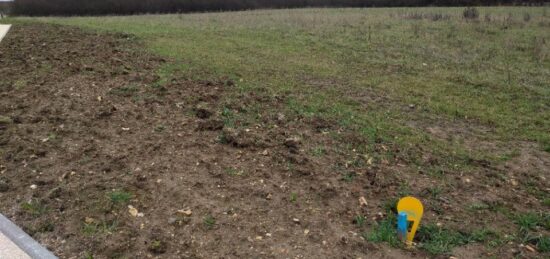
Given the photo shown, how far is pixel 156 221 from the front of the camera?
2633 millimetres

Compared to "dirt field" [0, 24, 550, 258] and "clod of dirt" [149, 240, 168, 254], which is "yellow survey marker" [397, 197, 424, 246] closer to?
"dirt field" [0, 24, 550, 258]

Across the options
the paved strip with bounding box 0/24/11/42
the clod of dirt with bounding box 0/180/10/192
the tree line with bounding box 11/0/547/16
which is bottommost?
the clod of dirt with bounding box 0/180/10/192

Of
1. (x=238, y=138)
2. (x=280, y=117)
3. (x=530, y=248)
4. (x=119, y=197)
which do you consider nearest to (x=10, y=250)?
(x=119, y=197)

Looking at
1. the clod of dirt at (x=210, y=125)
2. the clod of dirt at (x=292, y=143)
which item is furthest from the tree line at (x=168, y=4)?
the clod of dirt at (x=292, y=143)

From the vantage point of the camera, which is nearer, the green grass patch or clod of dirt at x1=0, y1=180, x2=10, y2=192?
the green grass patch

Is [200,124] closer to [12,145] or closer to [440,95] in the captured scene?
[12,145]

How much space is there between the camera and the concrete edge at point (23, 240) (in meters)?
2.34

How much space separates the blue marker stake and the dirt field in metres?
0.10

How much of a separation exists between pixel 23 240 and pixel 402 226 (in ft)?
6.97

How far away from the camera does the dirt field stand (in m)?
2.46

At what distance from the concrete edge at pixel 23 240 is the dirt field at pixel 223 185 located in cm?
6

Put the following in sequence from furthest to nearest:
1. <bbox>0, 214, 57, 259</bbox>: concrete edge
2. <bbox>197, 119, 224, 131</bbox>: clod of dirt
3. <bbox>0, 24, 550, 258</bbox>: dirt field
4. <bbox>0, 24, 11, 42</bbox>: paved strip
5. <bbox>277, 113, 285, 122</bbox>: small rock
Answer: <bbox>0, 24, 11, 42</bbox>: paved strip → <bbox>277, 113, 285, 122</bbox>: small rock → <bbox>197, 119, 224, 131</bbox>: clod of dirt → <bbox>0, 24, 550, 258</bbox>: dirt field → <bbox>0, 214, 57, 259</bbox>: concrete edge

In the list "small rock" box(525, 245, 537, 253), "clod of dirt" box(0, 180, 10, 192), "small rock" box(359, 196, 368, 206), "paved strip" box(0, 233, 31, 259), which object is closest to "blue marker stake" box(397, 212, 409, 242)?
"small rock" box(359, 196, 368, 206)

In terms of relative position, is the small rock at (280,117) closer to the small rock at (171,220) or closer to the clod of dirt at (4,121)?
the small rock at (171,220)
